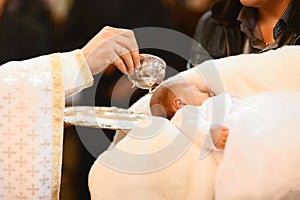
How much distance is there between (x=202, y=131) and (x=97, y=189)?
0.18 metres

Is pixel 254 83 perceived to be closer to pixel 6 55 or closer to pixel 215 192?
pixel 215 192

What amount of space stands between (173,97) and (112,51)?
0.21 meters

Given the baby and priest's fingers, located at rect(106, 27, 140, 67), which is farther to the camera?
the baby

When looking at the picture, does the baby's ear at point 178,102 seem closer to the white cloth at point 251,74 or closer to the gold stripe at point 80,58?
the white cloth at point 251,74

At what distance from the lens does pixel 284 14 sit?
4.41 ft

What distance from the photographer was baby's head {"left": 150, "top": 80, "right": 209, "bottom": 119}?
1060mm

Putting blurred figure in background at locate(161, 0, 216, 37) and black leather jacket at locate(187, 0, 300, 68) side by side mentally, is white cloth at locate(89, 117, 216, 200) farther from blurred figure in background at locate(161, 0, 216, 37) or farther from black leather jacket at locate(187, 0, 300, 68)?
blurred figure in background at locate(161, 0, 216, 37)

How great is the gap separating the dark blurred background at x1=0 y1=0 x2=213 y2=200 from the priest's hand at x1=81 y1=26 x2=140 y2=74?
612 millimetres

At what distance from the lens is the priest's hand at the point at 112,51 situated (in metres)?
0.90

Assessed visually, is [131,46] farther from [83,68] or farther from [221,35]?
[221,35]

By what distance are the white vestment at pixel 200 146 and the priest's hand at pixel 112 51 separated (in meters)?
0.12

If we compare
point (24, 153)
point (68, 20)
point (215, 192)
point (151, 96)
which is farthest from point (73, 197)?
point (68, 20)

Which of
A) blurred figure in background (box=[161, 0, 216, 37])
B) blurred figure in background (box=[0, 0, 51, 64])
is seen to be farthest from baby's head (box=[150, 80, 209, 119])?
blurred figure in background (box=[161, 0, 216, 37])

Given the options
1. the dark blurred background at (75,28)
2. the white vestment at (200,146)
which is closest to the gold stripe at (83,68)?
the white vestment at (200,146)
